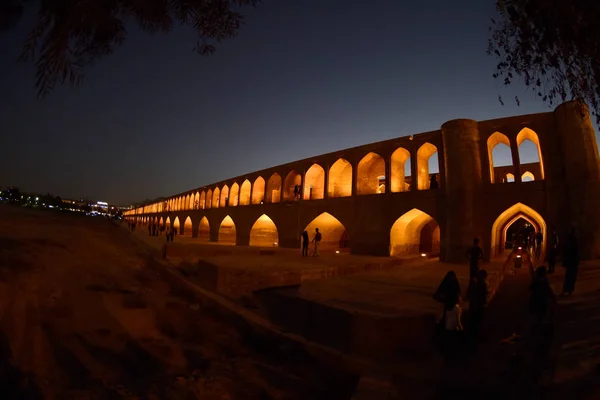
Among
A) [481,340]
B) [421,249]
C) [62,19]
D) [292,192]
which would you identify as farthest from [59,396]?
[292,192]

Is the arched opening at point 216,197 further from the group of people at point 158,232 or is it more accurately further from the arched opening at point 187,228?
the arched opening at point 187,228

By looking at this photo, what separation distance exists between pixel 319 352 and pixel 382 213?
906 centimetres

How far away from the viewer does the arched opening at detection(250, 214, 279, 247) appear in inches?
794

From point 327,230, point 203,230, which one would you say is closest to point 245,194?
point 203,230

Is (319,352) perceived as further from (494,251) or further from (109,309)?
(494,251)

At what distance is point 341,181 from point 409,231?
4.27 m

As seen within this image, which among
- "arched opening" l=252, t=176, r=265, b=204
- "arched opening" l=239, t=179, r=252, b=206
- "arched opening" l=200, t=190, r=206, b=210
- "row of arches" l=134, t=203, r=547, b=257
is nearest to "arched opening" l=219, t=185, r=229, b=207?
"arched opening" l=239, t=179, r=252, b=206

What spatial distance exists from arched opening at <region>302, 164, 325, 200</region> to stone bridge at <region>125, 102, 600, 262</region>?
0.05m

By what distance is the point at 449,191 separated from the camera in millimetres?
11250

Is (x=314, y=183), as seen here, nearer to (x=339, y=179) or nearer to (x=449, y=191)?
(x=339, y=179)

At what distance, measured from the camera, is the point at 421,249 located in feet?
52.4

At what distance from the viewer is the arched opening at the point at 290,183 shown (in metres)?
18.7

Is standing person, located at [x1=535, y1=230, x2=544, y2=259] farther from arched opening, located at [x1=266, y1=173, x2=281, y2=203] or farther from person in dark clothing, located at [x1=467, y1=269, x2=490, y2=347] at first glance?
arched opening, located at [x1=266, y1=173, x2=281, y2=203]

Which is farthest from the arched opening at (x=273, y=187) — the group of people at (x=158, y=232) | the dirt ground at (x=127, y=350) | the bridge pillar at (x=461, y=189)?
the dirt ground at (x=127, y=350)
